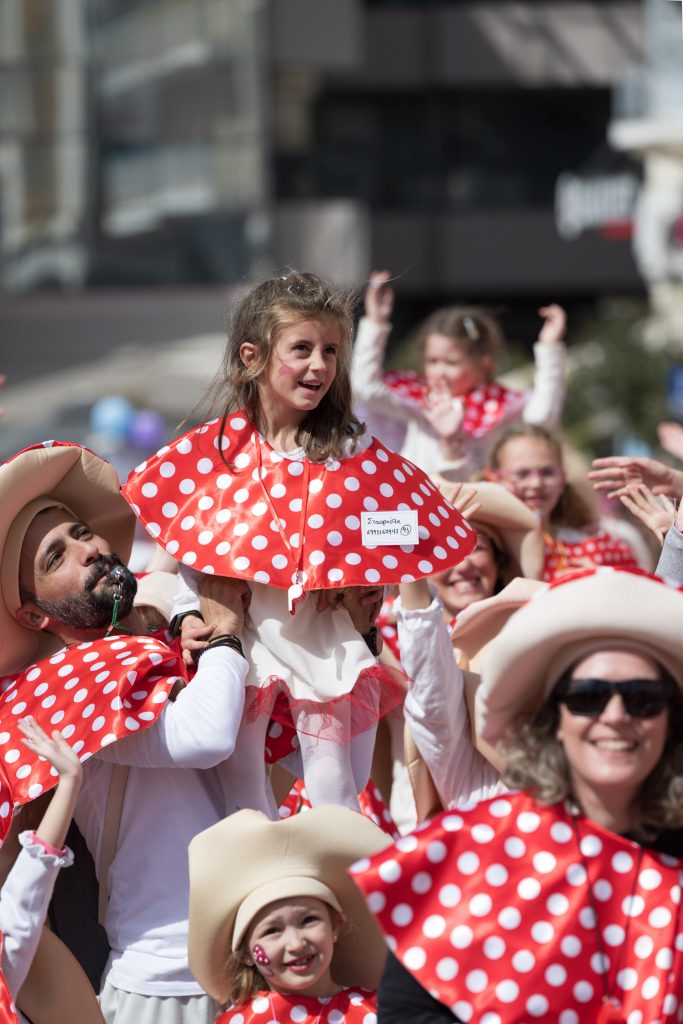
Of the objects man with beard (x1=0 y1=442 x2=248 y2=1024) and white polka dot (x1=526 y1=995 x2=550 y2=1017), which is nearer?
white polka dot (x1=526 y1=995 x2=550 y2=1017)

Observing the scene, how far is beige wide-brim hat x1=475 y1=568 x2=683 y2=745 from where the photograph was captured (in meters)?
2.72

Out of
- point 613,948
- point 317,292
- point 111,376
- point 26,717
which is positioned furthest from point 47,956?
point 111,376

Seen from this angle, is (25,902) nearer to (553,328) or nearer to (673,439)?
(673,439)

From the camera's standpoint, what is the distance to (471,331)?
6719mm

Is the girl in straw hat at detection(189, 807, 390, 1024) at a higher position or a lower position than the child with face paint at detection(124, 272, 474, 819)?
lower

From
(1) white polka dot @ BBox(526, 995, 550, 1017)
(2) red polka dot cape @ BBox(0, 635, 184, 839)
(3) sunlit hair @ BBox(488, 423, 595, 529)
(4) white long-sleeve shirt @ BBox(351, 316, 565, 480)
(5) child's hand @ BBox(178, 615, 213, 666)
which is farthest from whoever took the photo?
(4) white long-sleeve shirt @ BBox(351, 316, 565, 480)

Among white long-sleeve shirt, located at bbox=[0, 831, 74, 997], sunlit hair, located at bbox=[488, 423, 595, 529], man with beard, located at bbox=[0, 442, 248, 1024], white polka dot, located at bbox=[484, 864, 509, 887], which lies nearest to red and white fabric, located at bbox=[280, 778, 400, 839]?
man with beard, located at bbox=[0, 442, 248, 1024]

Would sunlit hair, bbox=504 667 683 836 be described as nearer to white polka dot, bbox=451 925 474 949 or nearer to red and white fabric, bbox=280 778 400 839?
white polka dot, bbox=451 925 474 949

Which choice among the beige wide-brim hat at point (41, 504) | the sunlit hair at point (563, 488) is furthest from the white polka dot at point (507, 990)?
the sunlit hair at point (563, 488)

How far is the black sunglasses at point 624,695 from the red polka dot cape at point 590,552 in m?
2.41

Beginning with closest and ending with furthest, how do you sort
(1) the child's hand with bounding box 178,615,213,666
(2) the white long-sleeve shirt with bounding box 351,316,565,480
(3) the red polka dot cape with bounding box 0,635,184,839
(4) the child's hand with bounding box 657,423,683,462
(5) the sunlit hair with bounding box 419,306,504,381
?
(3) the red polka dot cape with bounding box 0,635,184,839 → (1) the child's hand with bounding box 178,615,213,666 → (4) the child's hand with bounding box 657,423,683,462 → (2) the white long-sleeve shirt with bounding box 351,316,565,480 → (5) the sunlit hair with bounding box 419,306,504,381

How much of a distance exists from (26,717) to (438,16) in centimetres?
3032

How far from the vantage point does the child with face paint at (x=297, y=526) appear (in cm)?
371

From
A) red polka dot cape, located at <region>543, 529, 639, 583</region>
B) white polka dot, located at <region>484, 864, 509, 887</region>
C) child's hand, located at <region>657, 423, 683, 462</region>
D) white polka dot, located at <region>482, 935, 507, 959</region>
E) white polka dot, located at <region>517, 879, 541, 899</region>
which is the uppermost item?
child's hand, located at <region>657, 423, 683, 462</region>
